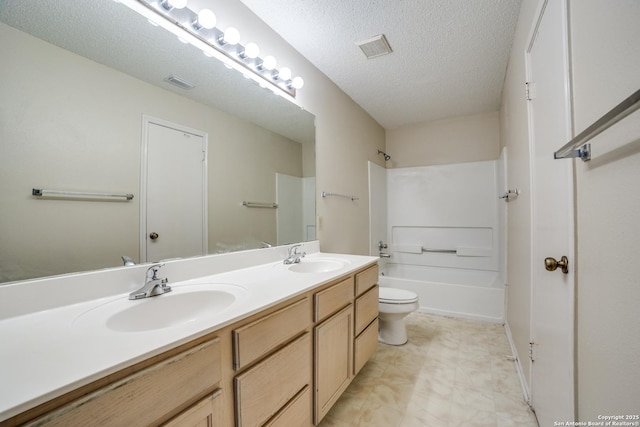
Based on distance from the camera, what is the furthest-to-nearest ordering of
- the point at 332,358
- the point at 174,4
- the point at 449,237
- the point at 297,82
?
1. the point at 449,237
2. the point at 297,82
3. the point at 332,358
4. the point at 174,4

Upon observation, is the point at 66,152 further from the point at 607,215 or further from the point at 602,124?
the point at 607,215

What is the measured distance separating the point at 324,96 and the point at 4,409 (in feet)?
7.60

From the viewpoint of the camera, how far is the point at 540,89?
117 cm

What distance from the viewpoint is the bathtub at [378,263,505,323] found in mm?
2582

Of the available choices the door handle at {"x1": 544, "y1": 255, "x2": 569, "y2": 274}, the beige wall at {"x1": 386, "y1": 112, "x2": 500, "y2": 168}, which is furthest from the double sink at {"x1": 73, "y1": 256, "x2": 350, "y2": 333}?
the beige wall at {"x1": 386, "y1": 112, "x2": 500, "y2": 168}

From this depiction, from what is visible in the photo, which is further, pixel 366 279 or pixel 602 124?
pixel 366 279

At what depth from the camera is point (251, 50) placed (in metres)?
1.47

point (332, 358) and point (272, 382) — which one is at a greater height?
point (272, 382)

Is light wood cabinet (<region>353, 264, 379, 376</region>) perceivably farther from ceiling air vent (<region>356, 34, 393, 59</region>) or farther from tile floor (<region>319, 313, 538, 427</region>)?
ceiling air vent (<region>356, 34, 393, 59</region>)

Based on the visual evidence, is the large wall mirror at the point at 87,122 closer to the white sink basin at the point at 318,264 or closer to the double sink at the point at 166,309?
the double sink at the point at 166,309

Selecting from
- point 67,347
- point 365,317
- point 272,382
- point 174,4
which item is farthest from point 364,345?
point 174,4

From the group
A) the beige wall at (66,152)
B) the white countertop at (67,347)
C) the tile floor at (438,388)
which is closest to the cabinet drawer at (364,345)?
the tile floor at (438,388)

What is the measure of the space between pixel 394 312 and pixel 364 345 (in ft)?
1.74

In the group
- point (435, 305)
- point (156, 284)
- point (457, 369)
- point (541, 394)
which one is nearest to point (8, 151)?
point (156, 284)
